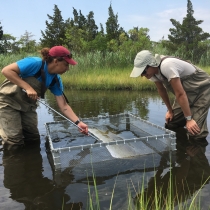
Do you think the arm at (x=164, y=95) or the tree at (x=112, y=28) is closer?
the arm at (x=164, y=95)

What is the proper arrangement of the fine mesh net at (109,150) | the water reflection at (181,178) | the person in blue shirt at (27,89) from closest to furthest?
the water reflection at (181,178)
the fine mesh net at (109,150)
the person in blue shirt at (27,89)

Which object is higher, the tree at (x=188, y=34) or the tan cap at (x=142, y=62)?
the tree at (x=188, y=34)

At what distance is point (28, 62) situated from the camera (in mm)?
3354

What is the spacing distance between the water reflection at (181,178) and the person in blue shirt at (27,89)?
1.26m

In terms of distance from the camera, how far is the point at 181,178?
277 centimetres

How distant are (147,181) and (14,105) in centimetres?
220

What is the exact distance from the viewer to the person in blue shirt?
332 centimetres

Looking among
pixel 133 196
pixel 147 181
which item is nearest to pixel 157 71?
pixel 147 181

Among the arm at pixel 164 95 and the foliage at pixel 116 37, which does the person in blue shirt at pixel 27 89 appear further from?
the foliage at pixel 116 37

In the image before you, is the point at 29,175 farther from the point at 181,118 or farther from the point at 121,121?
the point at 181,118

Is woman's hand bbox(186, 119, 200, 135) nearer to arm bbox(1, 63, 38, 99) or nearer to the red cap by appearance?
the red cap

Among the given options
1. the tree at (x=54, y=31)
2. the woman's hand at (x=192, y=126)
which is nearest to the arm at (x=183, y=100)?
the woman's hand at (x=192, y=126)

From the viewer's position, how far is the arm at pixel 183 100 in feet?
11.2

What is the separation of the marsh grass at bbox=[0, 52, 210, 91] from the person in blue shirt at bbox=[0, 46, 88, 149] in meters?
6.87
